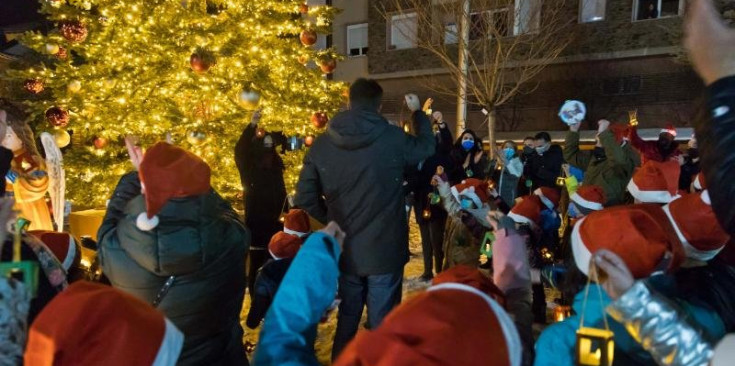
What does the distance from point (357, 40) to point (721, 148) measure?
21.1 meters

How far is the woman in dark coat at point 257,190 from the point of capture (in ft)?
16.7

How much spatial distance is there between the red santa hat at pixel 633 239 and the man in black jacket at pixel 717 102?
330 millimetres

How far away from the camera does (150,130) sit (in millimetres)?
6410

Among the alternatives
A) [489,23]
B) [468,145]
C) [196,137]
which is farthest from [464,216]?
[489,23]

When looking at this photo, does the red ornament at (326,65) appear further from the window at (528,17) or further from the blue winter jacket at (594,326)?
the window at (528,17)

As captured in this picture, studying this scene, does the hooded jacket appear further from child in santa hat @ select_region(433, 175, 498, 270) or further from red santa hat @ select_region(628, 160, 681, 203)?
red santa hat @ select_region(628, 160, 681, 203)

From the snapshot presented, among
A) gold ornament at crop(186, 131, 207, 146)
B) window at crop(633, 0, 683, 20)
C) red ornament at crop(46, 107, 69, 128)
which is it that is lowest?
gold ornament at crop(186, 131, 207, 146)

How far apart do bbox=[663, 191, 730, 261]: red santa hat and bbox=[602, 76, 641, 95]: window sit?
54.8 ft

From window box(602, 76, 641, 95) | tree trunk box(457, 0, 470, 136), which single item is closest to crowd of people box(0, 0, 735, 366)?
tree trunk box(457, 0, 470, 136)

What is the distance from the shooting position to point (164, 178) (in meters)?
1.88

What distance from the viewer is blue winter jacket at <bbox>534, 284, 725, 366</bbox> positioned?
1.53m

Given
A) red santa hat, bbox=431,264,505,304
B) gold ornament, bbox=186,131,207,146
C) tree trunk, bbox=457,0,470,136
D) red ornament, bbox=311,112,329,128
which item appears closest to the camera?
red santa hat, bbox=431,264,505,304

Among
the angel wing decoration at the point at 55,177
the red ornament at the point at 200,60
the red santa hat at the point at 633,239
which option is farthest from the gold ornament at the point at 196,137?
the red santa hat at the point at 633,239

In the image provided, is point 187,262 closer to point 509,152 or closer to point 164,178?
point 164,178
